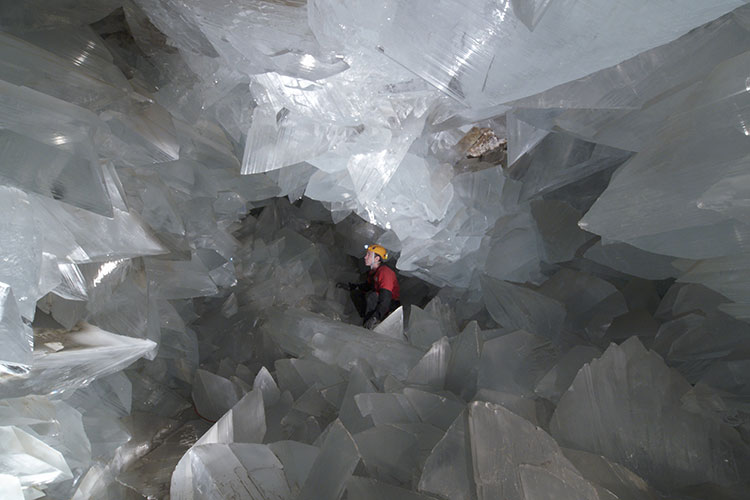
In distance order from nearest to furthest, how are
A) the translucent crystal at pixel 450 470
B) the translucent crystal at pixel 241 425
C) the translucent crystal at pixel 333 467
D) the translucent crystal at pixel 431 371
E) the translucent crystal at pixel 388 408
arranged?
the translucent crystal at pixel 450 470 → the translucent crystal at pixel 333 467 → the translucent crystal at pixel 388 408 → the translucent crystal at pixel 241 425 → the translucent crystal at pixel 431 371

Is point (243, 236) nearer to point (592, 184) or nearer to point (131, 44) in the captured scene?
point (131, 44)

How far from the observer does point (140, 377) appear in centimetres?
215

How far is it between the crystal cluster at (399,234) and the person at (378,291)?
77 centimetres

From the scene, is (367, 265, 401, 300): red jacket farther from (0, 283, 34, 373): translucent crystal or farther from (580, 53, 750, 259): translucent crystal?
(0, 283, 34, 373): translucent crystal

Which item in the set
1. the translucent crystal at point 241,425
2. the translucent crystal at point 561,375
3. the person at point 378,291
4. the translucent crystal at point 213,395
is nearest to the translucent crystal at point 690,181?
the translucent crystal at point 561,375

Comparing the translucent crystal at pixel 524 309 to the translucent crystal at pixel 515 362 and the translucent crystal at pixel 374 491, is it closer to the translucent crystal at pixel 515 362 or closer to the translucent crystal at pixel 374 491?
the translucent crystal at pixel 515 362

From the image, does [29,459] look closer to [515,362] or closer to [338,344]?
[338,344]

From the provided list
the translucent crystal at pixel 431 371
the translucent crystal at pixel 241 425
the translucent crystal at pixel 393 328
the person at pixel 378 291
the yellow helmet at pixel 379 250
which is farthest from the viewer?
the yellow helmet at pixel 379 250

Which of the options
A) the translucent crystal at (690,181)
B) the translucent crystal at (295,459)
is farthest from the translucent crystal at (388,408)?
the translucent crystal at (690,181)

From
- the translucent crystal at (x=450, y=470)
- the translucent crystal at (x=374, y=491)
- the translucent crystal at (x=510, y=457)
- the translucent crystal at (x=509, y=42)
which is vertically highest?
the translucent crystal at (x=509, y=42)

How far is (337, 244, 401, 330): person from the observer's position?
128 inches

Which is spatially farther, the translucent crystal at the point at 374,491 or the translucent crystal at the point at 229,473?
the translucent crystal at the point at 229,473

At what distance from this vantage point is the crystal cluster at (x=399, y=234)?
106 centimetres

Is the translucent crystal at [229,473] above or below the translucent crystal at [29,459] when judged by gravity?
above
